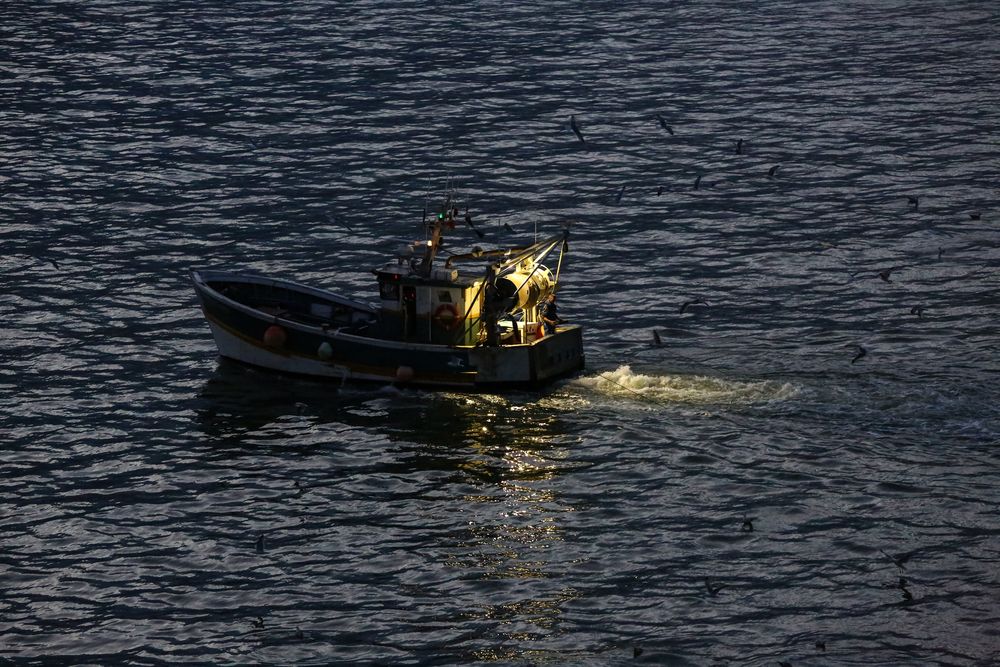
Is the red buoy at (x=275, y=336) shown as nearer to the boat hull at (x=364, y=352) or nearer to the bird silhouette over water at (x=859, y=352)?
the boat hull at (x=364, y=352)

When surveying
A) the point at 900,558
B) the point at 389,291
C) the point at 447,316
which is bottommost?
the point at 900,558

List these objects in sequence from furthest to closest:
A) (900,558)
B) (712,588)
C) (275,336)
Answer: (275,336)
(900,558)
(712,588)

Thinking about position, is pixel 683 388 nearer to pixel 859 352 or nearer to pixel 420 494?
pixel 859 352

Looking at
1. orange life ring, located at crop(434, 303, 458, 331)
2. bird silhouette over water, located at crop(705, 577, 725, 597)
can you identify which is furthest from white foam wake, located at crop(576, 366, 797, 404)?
bird silhouette over water, located at crop(705, 577, 725, 597)

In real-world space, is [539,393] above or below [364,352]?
below

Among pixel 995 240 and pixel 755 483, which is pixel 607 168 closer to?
pixel 995 240

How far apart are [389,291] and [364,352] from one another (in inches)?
87.4

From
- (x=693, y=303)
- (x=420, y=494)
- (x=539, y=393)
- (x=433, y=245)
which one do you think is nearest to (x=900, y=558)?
(x=420, y=494)

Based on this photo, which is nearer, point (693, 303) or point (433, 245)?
point (433, 245)

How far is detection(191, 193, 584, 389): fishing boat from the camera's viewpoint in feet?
166

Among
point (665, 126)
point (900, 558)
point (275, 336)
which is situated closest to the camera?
point (900, 558)

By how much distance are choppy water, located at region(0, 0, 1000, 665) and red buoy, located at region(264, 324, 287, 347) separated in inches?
56.0

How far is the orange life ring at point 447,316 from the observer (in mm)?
51281

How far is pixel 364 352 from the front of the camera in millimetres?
51188
